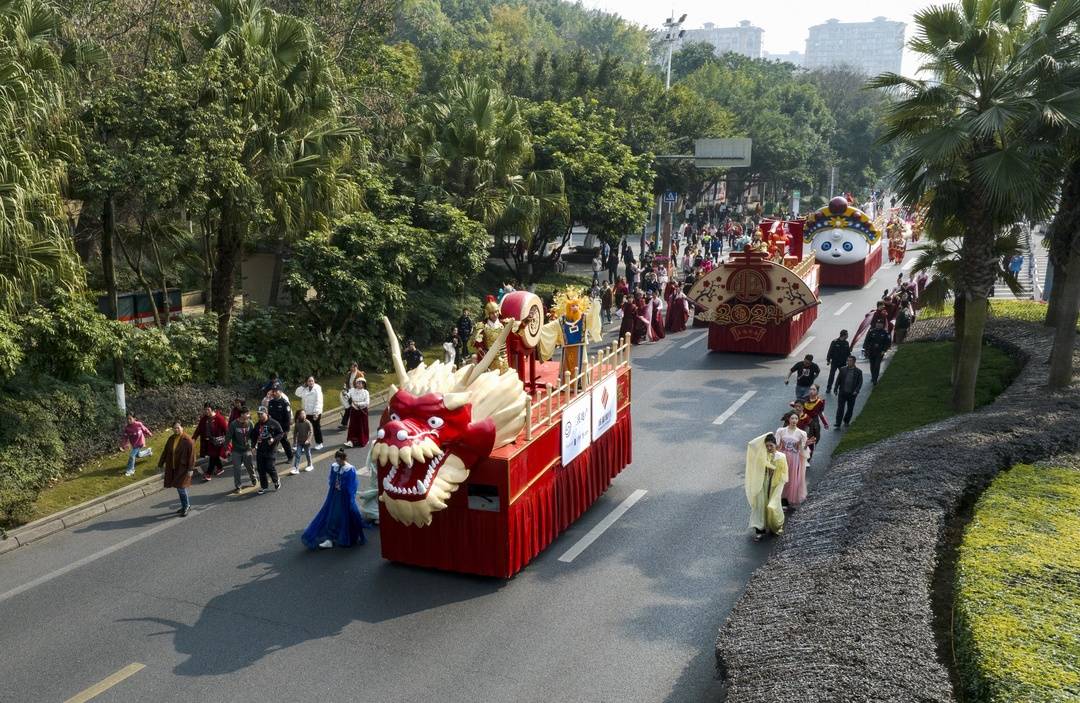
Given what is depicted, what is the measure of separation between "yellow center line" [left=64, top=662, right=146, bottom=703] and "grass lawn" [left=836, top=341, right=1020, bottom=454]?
11.0 metres

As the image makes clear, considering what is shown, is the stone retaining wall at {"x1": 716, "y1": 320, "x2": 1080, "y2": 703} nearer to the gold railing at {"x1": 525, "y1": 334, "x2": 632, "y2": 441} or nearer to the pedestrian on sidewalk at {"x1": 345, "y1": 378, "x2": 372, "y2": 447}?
the gold railing at {"x1": 525, "y1": 334, "x2": 632, "y2": 441}

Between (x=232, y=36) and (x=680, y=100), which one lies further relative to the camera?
(x=680, y=100)

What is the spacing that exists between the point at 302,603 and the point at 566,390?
14.6ft

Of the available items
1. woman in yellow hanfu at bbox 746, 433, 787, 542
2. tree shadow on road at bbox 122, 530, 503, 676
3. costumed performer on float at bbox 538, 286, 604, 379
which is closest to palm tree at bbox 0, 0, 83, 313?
tree shadow on road at bbox 122, 530, 503, 676

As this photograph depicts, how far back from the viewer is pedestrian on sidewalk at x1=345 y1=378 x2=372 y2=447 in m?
17.1

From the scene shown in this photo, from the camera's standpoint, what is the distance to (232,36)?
18.2 m

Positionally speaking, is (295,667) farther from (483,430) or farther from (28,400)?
(28,400)

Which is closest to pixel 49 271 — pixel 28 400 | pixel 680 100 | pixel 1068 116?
pixel 28 400

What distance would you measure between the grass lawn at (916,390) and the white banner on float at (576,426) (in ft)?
15.9

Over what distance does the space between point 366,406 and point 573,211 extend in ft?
53.1

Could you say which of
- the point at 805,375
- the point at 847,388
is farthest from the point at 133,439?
the point at 847,388

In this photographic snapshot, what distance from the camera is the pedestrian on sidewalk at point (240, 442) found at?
15.0 metres

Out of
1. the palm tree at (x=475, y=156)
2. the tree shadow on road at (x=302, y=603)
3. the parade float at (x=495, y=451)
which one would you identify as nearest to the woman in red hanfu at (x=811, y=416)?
the parade float at (x=495, y=451)

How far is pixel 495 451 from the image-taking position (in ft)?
37.4
